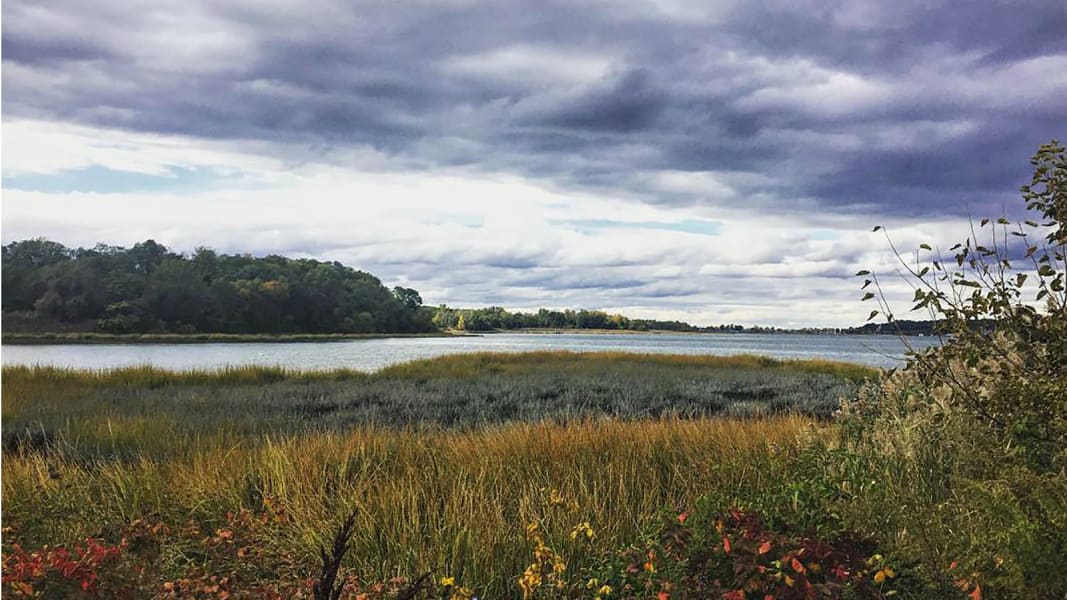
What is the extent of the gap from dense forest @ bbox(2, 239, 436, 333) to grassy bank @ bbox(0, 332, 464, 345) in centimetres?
55

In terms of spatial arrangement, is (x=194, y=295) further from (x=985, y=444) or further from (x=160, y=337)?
(x=985, y=444)

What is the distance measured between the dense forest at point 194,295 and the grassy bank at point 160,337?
0.55 m

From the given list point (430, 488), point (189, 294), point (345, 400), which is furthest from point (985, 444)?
point (189, 294)

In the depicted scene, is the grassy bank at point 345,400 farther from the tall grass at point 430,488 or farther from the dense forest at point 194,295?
the dense forest at point 194,295

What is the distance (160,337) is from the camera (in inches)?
1428

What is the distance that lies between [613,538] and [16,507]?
4693mm

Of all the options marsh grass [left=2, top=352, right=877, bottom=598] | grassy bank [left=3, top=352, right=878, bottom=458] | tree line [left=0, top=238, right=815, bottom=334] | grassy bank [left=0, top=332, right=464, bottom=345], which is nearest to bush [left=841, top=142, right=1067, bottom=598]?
marsh grass [left=2, top=352, right=877, bottom=598]

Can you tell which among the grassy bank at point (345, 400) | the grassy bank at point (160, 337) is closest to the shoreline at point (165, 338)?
the grassy bank at point (160, 337)

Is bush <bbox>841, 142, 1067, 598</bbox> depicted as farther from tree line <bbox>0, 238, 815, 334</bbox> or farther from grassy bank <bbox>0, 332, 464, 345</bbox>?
grassy bank <bbox>0, 332, 464, 345</bbox>

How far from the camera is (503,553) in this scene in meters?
4.08

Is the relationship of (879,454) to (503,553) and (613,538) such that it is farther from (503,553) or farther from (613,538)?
(503,553)

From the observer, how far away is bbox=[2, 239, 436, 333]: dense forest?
63.1 ft

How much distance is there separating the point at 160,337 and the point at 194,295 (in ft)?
12.5

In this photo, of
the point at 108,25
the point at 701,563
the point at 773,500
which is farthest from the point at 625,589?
the point at 108,25
